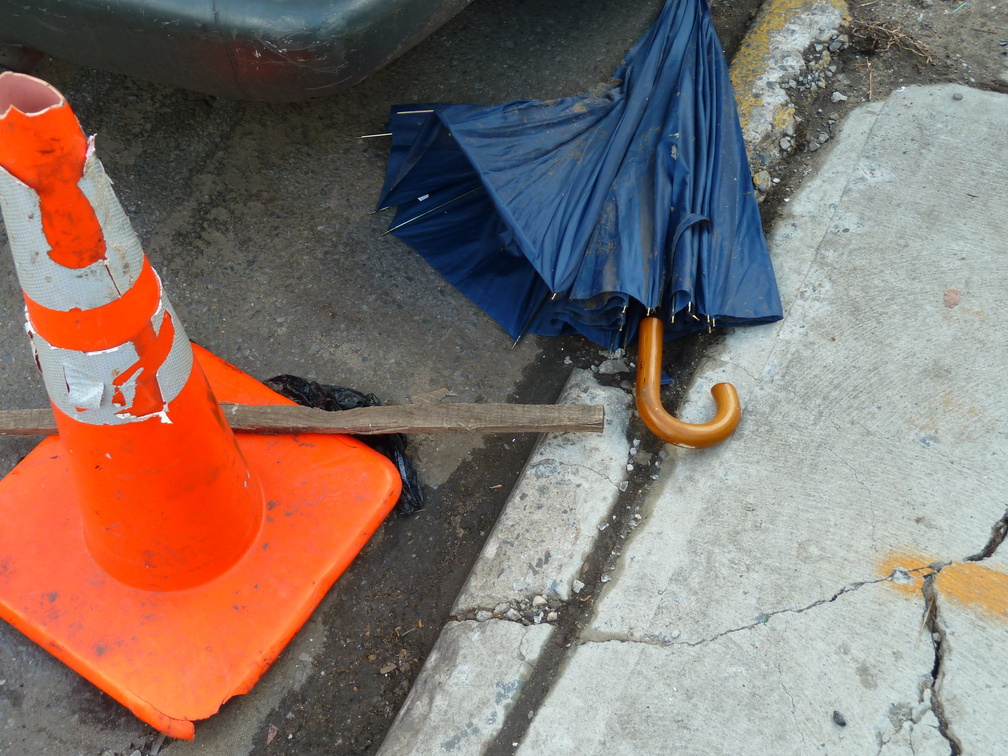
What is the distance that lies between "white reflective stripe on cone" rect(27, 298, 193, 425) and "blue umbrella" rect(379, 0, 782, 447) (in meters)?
1.10

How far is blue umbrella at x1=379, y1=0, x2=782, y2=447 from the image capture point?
90.2 inches

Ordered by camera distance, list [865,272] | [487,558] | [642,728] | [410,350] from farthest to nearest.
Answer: [410,350] → [865,272] → [487,558] → [642,728]

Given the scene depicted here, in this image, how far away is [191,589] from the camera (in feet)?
6.34

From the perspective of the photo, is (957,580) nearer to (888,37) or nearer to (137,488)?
(137,488)

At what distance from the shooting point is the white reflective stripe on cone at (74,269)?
4.14 ft

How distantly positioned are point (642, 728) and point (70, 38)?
2.27 metres

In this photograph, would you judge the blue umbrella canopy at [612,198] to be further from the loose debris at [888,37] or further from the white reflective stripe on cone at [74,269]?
the white reflective stripe on cone at [74,269]

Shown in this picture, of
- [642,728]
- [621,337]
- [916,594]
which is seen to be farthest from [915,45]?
[642,728]

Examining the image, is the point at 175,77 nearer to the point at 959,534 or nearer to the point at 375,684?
the point at 375,684

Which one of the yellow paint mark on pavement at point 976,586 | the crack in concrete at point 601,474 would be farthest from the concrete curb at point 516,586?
the yellow paint mark on pavement at point 976,586

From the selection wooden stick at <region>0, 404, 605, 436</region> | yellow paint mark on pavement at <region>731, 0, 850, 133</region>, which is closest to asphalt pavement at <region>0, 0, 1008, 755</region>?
wooden stick at <region>0, 404, 605, 436</region>

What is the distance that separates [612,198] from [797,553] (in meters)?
1.13

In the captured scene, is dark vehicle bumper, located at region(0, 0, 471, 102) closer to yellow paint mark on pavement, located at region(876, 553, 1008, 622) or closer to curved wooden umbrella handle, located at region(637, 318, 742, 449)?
curved wooden umbrella handle, located at region(637, 318, 742, 449)

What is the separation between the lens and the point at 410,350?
105 inches
